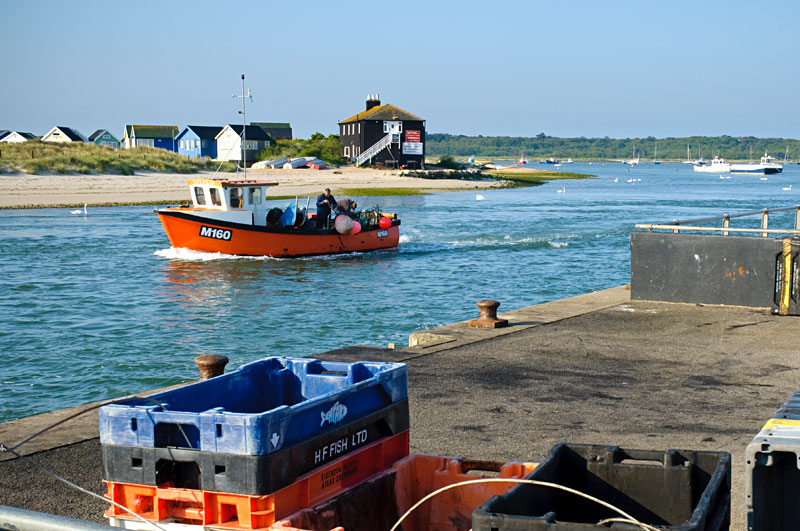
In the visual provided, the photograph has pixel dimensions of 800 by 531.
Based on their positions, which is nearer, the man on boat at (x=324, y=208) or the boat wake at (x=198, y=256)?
the man on boat at (x=324, y=208)

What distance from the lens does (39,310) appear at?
74.4ft

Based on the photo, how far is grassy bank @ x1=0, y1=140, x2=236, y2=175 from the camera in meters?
67.1

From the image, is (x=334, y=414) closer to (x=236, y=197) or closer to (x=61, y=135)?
(x=236, y=197)

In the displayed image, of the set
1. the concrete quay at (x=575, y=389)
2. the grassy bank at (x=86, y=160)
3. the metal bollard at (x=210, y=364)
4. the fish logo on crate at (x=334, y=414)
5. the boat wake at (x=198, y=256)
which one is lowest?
the boat wake at (x=198, y=256)

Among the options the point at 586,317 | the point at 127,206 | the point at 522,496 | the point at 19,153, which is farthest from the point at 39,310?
the point at 19,153

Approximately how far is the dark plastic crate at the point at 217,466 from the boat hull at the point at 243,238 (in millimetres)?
27209

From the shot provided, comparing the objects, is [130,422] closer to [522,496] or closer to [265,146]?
[522,496]

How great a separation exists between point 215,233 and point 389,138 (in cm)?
6751

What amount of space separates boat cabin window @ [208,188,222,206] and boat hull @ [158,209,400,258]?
692 mm

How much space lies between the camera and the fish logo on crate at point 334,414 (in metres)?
5.07

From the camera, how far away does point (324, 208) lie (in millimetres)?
33000

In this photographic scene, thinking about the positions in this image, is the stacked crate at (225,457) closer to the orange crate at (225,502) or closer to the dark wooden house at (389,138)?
the orange crate at (225,502)

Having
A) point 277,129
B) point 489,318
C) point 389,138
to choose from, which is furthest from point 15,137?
point 489,318

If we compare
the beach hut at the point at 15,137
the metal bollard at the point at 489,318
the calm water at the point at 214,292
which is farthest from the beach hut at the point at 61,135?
the metal bollard at the point at 489,318
